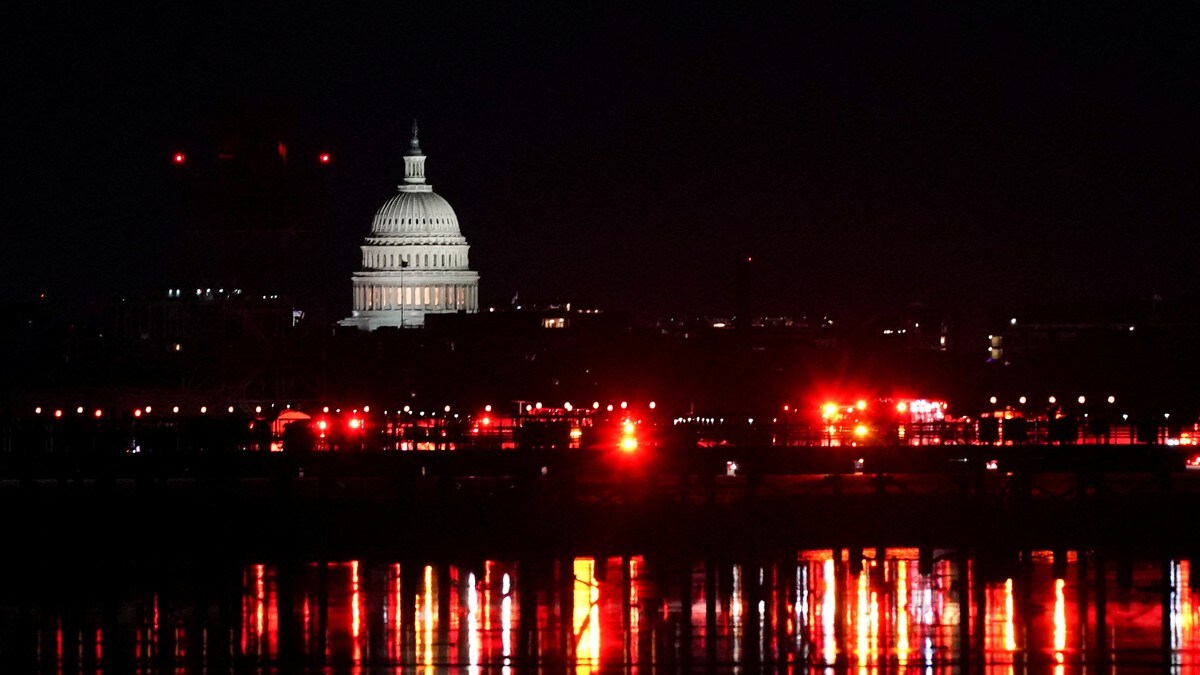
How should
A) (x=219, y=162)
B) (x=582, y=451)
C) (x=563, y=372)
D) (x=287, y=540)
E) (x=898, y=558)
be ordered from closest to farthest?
(x=898, y=558) → (x=287, y=540) → (x=582, y=451) → (x=219, y=162) → (x=563, y=372)

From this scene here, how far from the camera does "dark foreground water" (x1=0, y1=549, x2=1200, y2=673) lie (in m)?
42.8

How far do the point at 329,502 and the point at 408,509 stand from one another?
6.18 feet

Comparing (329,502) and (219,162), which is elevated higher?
(219,162)

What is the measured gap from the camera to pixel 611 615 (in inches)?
1869

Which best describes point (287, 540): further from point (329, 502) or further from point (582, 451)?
point (582, 451)

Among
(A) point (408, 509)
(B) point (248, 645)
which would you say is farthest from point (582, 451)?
(B) point (248, 645)

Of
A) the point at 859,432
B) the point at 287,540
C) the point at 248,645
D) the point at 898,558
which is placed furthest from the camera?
the point at 859,432

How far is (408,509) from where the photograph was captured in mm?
64562

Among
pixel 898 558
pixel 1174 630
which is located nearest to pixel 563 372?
pixel 898 558

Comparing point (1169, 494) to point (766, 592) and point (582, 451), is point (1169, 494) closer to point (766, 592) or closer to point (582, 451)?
point (582, 451)

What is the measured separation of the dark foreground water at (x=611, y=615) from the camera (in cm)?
4275

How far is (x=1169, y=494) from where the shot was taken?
65.5 metres

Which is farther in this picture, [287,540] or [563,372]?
[563,372]

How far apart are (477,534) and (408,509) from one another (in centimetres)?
217
